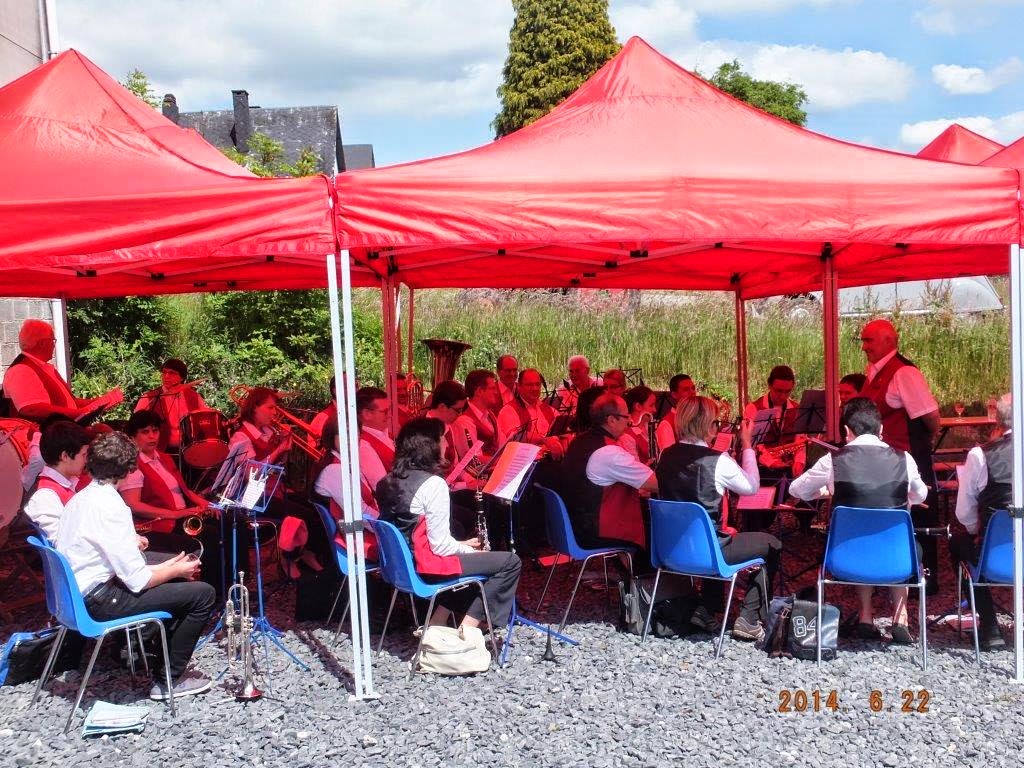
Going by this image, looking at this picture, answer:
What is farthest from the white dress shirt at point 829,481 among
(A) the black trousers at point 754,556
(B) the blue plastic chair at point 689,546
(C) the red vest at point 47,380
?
(C) the red vest at point 47,380

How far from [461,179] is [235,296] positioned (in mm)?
11548

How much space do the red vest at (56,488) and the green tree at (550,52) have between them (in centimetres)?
2546

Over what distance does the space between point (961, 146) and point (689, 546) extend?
181 inches

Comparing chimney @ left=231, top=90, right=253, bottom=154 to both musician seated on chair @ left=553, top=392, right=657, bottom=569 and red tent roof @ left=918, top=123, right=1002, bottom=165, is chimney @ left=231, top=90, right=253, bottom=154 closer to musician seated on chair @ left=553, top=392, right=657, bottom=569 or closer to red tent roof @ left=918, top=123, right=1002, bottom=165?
red tent roof @ left=918, top=123, right=1002, bottom=165

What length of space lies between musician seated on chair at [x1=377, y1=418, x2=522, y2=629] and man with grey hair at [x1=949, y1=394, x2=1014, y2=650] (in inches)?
85.6

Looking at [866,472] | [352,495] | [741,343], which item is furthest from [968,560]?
[741,343]

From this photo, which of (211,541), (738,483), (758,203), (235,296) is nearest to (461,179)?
(758,203)

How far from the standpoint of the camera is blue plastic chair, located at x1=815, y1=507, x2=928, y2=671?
14.1ft

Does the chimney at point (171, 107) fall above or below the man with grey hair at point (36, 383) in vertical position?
above

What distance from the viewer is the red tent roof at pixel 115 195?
4066 mm

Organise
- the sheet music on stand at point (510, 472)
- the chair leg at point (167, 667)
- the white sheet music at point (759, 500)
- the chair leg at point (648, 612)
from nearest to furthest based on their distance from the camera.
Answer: the chair leg at point (167, 667) < the sheet music on stand at point (510, 472) < the chair leg at point (648, 612) < the white sheet music at point (759, 500)

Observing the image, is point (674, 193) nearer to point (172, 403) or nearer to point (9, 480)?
point (9, 480)

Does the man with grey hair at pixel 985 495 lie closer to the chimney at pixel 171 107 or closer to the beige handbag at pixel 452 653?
the beige handbag at pixel 452 653

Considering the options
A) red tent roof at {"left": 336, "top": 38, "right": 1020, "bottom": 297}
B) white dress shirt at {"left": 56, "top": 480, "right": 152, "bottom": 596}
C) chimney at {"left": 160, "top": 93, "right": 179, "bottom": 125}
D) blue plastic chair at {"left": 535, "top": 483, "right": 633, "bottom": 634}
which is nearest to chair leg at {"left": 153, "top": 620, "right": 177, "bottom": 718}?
white dress shirt at {"left": 56, "top": 480, "right": 152, "bottom": 596}
